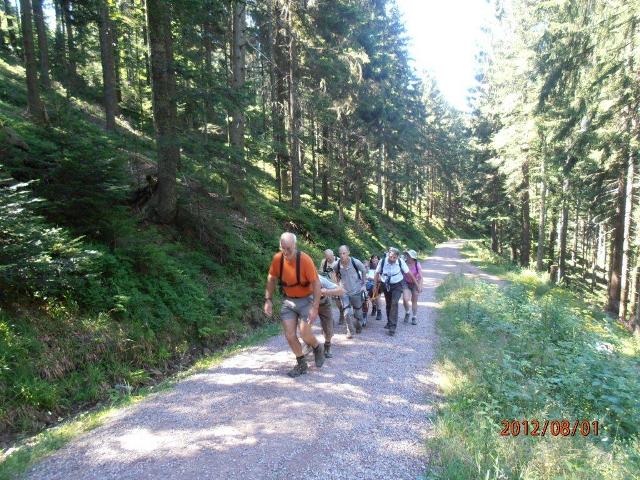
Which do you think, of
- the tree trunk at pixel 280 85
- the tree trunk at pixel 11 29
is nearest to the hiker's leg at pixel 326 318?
the tree trunk at pixel 280 85

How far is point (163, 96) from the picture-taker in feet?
31.5

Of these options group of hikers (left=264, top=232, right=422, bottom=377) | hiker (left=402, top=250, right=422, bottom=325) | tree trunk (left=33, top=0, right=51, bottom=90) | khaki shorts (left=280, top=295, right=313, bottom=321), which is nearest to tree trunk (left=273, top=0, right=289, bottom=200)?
hiker (left=402, top=250, right=422, bottom=325)

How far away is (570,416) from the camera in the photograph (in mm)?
4812

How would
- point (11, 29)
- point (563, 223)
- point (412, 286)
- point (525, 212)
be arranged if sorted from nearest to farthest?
point (412, 286), point (563, 223), point (525, 212), point (11, 29)

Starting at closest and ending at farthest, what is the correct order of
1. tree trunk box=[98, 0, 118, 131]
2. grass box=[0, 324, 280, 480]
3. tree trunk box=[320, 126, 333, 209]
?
1. grass box=[0, 324, 280, 480]
2. tree trunk box=[98, 0, 118, 131]
3. tree trunk box=[320, 126, 333, 209]

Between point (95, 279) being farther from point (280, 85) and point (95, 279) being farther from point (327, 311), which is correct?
point (280, 85)

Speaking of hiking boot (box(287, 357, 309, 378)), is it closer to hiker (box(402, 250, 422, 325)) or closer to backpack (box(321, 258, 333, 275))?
backpack (box(321, 258, 333, 275))

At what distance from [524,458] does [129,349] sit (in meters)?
5.62

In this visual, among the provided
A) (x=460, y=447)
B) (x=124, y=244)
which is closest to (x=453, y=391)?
(x=460, y=447)

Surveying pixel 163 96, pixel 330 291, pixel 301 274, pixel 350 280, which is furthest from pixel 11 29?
pixel 301 274

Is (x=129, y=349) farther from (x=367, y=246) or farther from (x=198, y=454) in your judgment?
(x=367, y=246)

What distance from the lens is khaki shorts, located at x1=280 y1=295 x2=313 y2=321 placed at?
5977mm

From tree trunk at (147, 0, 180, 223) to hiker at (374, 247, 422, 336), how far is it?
18.5 ft

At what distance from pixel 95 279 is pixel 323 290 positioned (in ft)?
12.6
